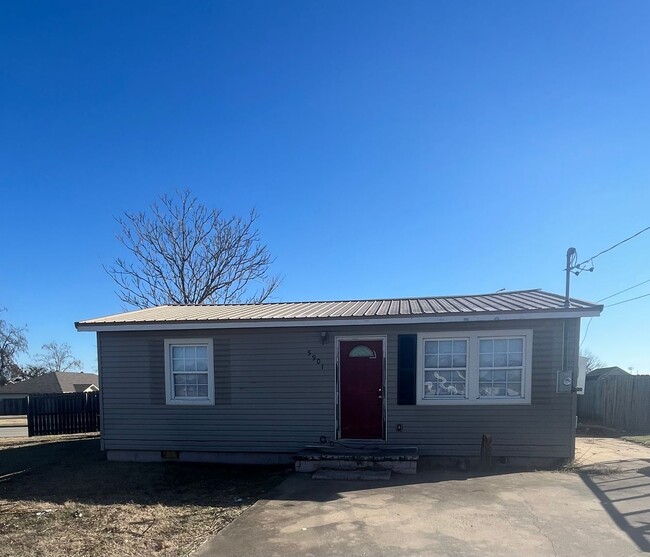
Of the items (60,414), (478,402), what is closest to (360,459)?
(478,402)

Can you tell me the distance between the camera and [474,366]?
27.3ft

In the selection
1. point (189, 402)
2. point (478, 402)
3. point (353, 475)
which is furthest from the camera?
point (189, 402)

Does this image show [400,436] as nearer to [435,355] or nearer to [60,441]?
[435,355]

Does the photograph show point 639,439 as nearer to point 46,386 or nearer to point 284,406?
point 284,406

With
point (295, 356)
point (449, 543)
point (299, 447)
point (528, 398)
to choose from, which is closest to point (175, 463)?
point (299, 447)

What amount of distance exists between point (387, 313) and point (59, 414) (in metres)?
11.7

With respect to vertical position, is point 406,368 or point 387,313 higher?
point 387,313

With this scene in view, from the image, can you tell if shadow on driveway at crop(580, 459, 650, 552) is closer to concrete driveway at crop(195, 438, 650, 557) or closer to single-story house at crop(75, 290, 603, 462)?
concrete driveway at crop(195, 438, 650, 557)

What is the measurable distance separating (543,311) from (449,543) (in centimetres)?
440

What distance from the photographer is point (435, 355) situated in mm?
8492

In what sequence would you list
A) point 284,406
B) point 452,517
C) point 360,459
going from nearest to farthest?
point 452,517 → point 360,459 → point 284,406

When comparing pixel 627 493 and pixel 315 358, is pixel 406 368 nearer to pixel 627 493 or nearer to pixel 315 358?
pixel 315 358

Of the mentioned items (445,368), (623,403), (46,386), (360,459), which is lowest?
(46,386)

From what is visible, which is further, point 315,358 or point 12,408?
point 12,408
